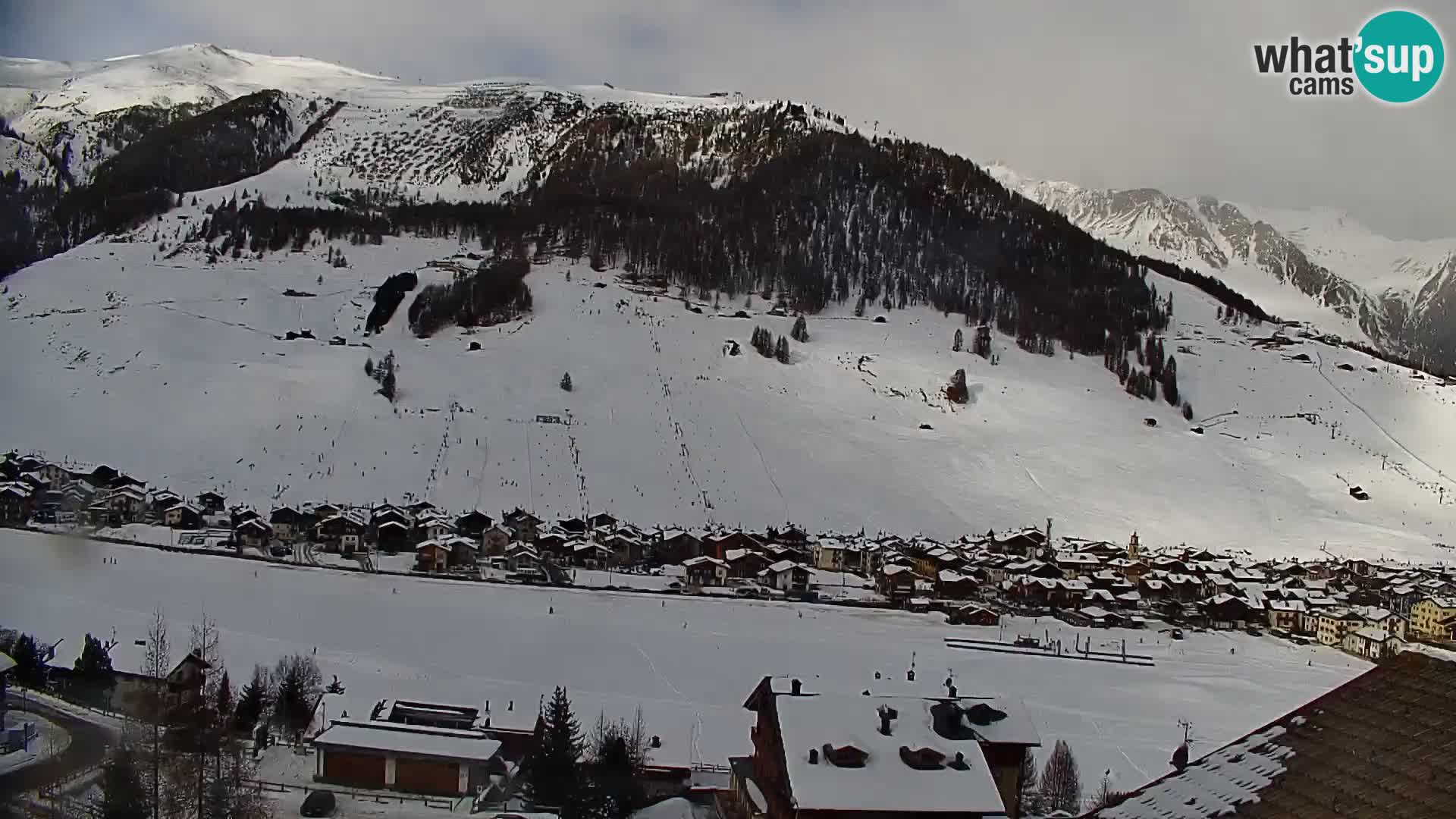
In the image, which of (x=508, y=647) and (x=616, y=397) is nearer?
(x=508, y=647)

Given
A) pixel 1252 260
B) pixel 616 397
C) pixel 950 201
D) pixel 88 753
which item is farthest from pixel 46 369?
pixel 1252 260

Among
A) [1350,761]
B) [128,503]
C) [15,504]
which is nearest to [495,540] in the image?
[128,503]

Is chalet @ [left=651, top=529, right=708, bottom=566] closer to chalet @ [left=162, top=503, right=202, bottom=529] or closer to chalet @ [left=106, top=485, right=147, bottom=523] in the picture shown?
chalet @ [left=162, top=503, right=202, bottom=529]

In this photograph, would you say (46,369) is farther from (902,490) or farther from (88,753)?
(88,753)

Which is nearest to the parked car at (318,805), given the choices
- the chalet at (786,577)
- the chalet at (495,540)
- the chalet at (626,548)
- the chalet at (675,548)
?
the chalet at (786,577)

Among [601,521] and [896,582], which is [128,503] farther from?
[896,582]

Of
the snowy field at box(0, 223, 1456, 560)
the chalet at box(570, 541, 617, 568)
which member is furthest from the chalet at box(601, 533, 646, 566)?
the snowy field at box(0, 223, 1456, 560)

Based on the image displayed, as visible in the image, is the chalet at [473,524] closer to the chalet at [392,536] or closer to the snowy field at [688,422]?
the chalet at [392,536]
